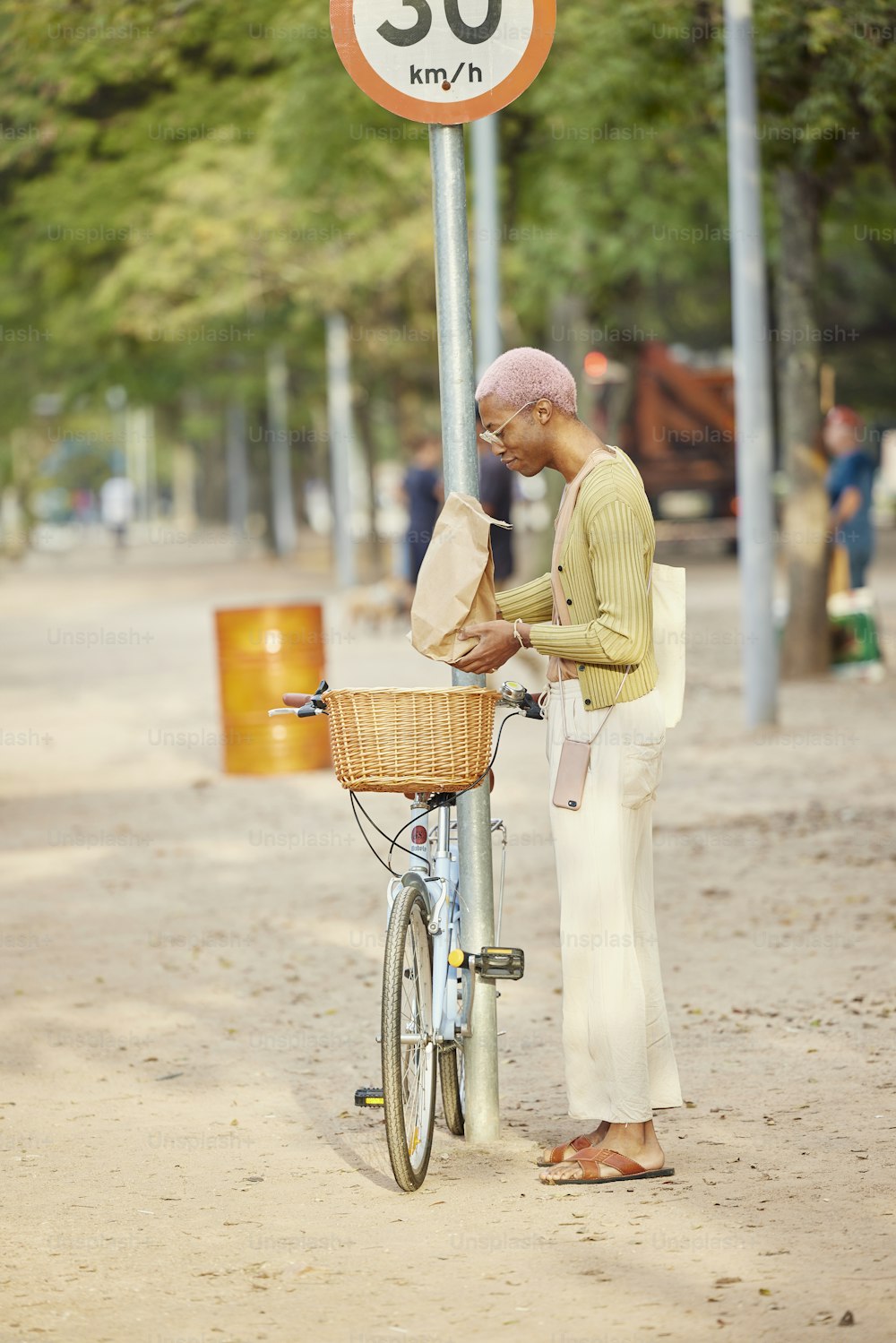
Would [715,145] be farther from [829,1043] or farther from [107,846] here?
[829,1043]

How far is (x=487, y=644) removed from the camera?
495 cm

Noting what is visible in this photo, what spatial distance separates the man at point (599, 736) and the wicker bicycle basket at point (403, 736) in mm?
142

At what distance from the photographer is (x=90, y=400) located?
40.2 m

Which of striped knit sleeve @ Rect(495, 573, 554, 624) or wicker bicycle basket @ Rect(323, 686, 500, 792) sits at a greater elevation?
striped knit sleeve @ Rect(495, 573, 554, 624)

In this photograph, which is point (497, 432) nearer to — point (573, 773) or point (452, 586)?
point (452, 586)

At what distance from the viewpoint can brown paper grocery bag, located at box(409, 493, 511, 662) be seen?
498 cm

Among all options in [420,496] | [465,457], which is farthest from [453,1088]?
[420,496]

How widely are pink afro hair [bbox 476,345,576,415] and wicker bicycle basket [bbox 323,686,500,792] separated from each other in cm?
66

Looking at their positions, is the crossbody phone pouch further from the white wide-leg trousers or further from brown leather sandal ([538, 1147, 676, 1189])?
brown leather sandal ([538, 1147, 676, 1189])

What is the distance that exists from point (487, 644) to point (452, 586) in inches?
6.1

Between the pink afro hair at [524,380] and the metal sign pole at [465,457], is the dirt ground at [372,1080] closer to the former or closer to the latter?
the metal sign pole at [465,457]

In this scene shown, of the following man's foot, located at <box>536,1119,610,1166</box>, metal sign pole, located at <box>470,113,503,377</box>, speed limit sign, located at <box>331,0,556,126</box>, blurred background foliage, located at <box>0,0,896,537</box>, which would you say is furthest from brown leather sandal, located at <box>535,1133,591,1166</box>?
metal sign pole, located at <box>470,113,503,377</box>

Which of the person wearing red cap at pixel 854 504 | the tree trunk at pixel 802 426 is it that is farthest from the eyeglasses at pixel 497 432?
the person wearing red cap at pixel 854 504

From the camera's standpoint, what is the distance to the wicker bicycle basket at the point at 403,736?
4.86 m
